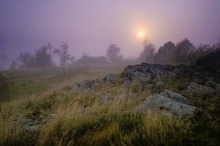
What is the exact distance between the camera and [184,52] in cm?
2172

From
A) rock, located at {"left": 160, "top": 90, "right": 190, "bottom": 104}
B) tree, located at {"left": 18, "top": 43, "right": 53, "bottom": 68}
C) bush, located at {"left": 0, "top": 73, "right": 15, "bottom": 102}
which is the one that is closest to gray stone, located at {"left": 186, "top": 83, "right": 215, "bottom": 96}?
rock, located at {"left": 160, "top": 90, "right": 190, "bottom": 104}

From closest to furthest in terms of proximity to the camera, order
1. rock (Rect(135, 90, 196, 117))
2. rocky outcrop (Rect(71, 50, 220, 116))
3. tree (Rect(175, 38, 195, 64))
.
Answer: rock (Rect(135, 90, 196, 117)), rocky outcrop (Rect(71, 50, 220, 116)), tree (Rect(175, 38, 195, 64))

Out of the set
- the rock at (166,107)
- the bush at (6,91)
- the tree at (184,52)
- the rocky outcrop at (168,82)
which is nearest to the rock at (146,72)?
the rocky outcrop at (168,82)

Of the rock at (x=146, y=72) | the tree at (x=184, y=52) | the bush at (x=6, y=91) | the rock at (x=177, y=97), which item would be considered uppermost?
the tree at (x=184, y=52)

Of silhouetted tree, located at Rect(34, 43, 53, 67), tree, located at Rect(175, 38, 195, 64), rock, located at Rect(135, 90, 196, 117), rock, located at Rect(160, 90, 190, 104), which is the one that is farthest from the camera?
silhouetted tree, located at Rect(34, 43, 53, 67)

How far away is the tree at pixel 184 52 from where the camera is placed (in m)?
21.1

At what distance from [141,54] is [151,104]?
5438cm

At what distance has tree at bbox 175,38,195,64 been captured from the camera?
21070 millimetres

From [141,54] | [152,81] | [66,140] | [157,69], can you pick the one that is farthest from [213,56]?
[141,54]

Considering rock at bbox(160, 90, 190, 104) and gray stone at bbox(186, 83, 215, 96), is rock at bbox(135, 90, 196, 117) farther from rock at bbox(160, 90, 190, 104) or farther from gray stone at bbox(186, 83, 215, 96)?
gray stone at bbox(186, 83, 215, 96)

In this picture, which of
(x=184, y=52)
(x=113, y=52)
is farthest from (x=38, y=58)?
(x=184, y=52)

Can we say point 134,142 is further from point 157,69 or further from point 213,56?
point 213,56

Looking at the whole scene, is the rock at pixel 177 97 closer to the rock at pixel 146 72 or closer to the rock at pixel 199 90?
the rock at pixel 199 90

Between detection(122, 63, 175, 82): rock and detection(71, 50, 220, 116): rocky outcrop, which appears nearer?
detection(71, 50, 220, 116): rocky outcrop
